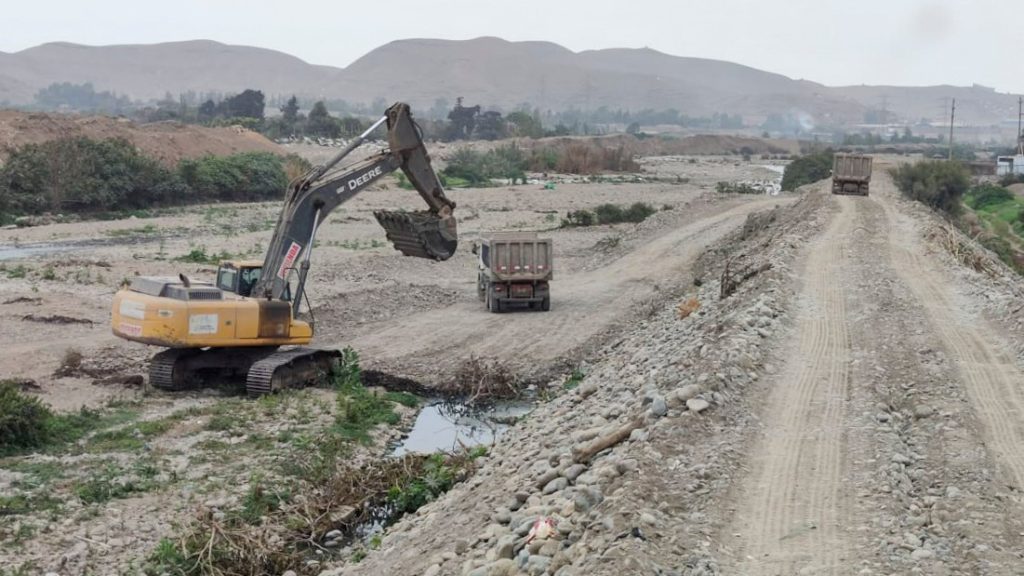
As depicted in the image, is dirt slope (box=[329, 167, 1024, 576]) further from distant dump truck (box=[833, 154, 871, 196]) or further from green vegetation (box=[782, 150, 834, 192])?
green vegetation (box=[782, 150, 834, 192])

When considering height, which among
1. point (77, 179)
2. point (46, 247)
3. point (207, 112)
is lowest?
point (46, 247)

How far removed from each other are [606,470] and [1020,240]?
4873cm

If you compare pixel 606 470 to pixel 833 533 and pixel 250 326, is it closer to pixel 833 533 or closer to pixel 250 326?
pixel 833 533

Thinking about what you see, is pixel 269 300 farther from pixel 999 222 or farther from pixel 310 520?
pixel 999 222

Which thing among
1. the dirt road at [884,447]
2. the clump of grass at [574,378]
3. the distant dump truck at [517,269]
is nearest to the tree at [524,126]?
the distant dump truck at [517,269]

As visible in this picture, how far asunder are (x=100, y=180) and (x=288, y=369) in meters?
41.5

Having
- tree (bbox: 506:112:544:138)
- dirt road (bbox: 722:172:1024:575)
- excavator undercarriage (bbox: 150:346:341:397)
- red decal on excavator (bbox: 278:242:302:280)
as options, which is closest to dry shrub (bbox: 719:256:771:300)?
dirt road (bbox: 722:172:1024:575)

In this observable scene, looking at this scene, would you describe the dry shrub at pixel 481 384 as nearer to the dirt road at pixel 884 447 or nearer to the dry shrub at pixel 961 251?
the dirt road at pixel 884 447

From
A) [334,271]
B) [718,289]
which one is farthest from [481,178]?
[718,289]

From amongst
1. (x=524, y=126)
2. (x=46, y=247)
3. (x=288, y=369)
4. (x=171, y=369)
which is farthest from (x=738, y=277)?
(x=524, y=126)

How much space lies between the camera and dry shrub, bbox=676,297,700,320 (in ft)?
84.9

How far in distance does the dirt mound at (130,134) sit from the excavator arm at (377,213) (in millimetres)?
47489

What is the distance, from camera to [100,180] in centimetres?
5900

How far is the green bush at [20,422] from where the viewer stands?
17000mm
